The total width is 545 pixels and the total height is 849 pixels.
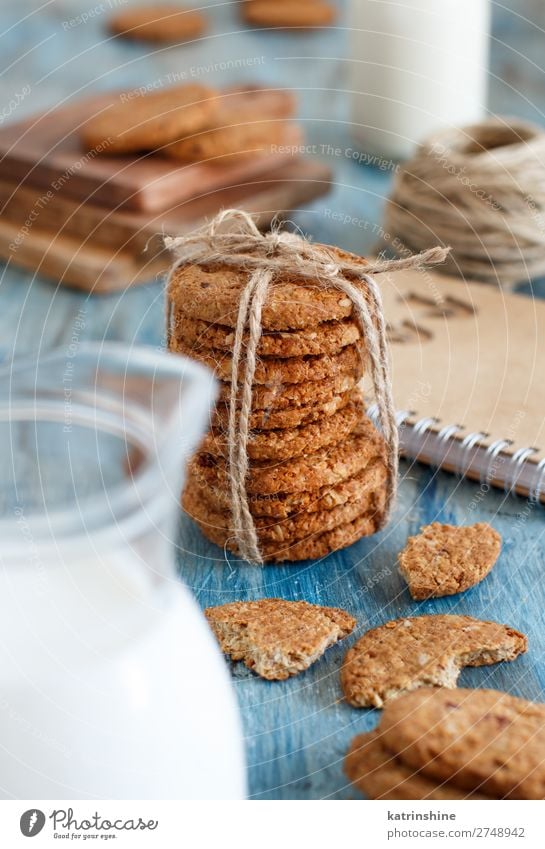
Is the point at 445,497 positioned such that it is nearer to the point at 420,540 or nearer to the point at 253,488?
the point at 420,540

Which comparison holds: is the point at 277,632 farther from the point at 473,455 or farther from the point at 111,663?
the point at 473,455

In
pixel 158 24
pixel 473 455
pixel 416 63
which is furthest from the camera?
pixel 158 24

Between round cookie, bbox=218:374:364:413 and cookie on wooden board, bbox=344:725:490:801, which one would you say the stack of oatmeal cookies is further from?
cookie on wooden board, bbox=344:725:490:801

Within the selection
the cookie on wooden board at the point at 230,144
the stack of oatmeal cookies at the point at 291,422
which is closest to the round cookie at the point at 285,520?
the stack of oatmeal cookies at the point at 291,422

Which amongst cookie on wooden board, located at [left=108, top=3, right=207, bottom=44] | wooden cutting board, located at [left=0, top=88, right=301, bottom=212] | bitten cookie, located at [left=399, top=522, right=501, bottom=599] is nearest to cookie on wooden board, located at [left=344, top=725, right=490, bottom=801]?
bitten cookie, located at [left=399, top=522, right=501, bottom=599]

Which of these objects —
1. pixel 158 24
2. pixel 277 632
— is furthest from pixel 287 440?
pixel 158 24
